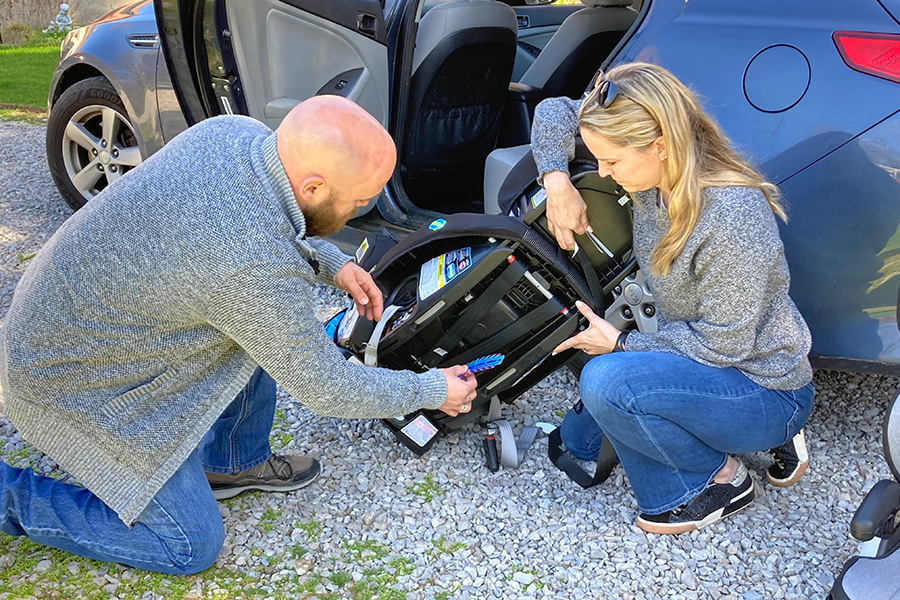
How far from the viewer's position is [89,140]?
14.9 feet

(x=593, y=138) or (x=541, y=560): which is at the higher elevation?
(x=593, y=138)

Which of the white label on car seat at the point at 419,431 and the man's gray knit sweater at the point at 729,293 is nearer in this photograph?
the man's gray knit sweater at the point at 729,293

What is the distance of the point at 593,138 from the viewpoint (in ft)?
7.22

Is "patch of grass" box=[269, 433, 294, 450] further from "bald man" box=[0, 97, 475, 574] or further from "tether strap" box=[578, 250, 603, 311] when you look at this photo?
"tether strap" box=[578, 250, 603, 311]

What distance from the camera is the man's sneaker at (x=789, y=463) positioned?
2.60 metres

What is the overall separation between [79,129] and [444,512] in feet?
10.8

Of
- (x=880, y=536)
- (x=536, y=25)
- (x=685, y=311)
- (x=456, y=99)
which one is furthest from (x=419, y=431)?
(x=536, y=25)

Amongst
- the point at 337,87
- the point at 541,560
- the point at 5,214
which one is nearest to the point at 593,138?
the point at 541,560

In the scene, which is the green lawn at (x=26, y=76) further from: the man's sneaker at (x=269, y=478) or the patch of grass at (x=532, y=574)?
the patch of grass at (x=532, y=574)

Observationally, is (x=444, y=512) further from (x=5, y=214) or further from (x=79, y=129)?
(x=5, y=214)

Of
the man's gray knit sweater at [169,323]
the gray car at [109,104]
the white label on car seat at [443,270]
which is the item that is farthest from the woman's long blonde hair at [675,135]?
the gray car at [109,104]

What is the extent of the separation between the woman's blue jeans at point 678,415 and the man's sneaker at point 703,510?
0.11ft

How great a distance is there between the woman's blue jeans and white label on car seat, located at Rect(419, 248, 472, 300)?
0.51 metres

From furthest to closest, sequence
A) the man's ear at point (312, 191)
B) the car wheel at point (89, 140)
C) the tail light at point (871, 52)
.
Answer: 1. the car wheel at point (89, 140)
2. the tail light at point (871, 52)
3. the man's ear at point (312, 191)
